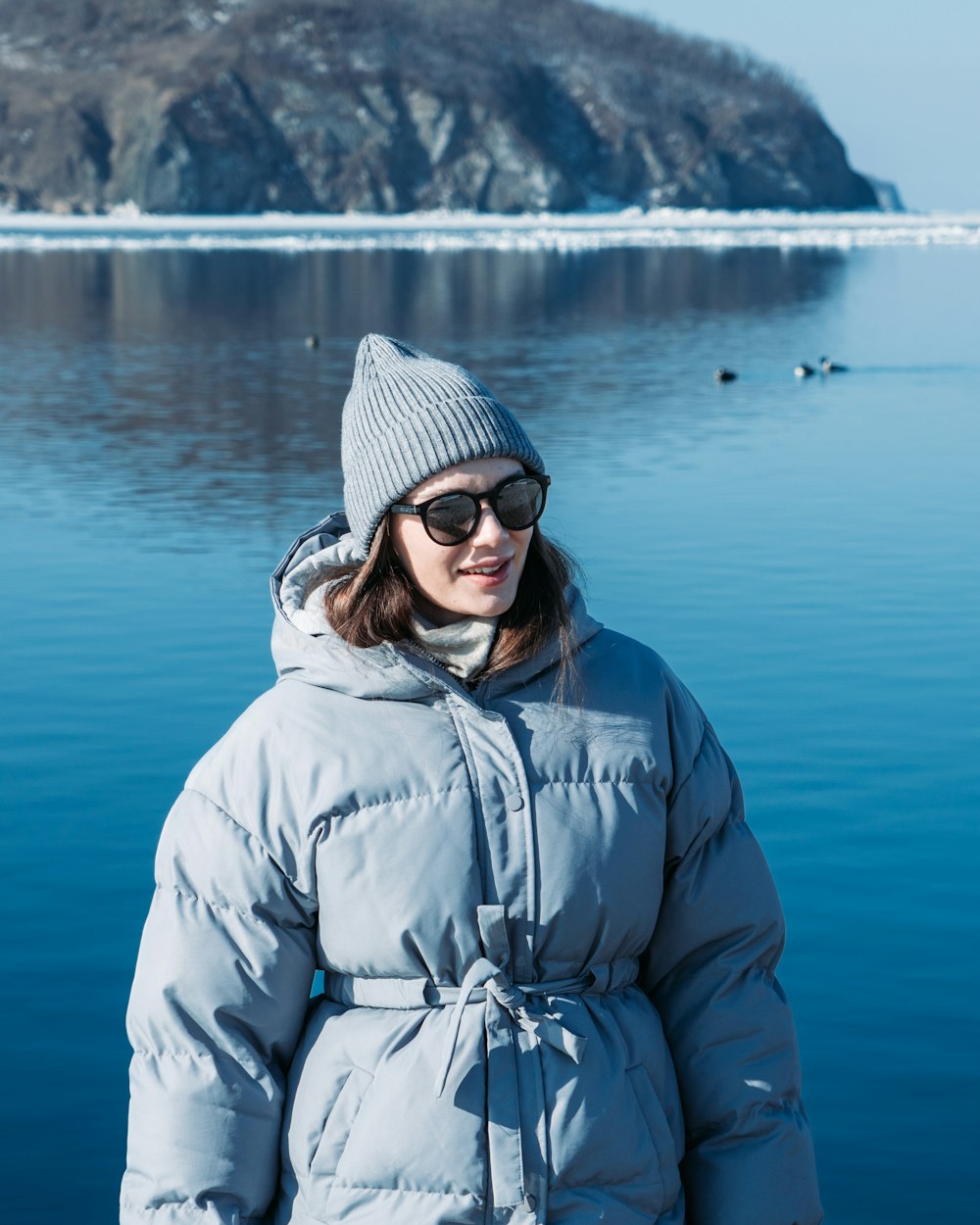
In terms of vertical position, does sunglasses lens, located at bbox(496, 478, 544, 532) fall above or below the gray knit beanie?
below

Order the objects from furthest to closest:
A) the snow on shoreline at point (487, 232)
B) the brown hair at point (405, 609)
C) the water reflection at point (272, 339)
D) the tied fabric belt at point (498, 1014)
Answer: the snow on shoreline at point (487, 232), the water reflection at point (272, 339), the brown hair at point (405, 609), the tied fabric belt at point (498, 1014)

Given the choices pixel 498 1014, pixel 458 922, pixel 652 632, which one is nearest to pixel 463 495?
pixel 458 922

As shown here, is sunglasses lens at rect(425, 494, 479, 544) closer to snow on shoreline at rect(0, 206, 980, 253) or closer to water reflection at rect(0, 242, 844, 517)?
water reflection at rect(0, 242, 844, 517)

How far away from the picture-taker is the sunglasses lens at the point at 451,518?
2174 mm

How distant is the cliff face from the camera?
118 meters

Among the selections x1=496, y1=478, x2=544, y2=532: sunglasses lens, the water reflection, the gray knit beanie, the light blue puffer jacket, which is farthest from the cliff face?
the light blue puffer jacket

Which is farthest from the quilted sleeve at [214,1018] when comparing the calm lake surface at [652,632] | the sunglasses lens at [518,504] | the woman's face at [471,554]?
the calm lake surface at [652,632]

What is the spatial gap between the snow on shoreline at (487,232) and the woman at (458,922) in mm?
60941

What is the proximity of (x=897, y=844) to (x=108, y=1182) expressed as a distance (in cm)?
299

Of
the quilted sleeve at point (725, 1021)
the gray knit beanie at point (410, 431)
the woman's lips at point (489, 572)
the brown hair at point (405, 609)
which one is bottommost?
the quilted sleeve at point (725, 1021)

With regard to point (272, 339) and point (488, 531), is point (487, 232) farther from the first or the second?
point (488, 531)

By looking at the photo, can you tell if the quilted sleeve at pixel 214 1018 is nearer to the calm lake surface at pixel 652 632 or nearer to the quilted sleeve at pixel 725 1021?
the quilted sleeve at pixel 725 1021

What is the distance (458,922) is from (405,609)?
39cm

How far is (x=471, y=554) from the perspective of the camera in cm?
218
